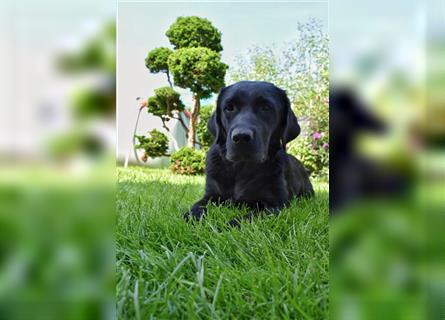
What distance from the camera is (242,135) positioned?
186cm

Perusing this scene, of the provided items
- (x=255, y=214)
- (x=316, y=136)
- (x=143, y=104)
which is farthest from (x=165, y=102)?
(x=255, y=214)

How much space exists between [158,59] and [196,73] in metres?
0.85

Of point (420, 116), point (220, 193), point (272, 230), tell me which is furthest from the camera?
point (220, 193)

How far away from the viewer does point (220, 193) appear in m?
2.11

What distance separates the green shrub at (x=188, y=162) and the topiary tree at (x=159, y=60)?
1601mm

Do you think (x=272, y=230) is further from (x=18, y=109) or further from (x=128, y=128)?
(x=128, y=128)

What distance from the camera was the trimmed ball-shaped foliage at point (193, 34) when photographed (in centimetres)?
572

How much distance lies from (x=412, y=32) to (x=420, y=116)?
83mm

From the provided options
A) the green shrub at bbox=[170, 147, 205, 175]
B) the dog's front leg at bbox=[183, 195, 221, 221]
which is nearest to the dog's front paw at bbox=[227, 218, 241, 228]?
the dog's front leg at bbox=[183, 195, 221, 221]

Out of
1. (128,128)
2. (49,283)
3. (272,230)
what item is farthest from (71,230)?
(128,128)

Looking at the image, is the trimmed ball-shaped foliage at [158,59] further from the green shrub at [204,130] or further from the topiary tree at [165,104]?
the green shrub at [204,130]

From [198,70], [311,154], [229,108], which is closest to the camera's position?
[229,108]

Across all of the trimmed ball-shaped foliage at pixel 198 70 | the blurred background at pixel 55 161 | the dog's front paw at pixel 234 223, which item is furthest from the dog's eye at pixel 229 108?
the trimmed ball-shaped foliage at pixel 198 70

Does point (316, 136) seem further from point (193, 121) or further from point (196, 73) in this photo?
point (196, 73)
